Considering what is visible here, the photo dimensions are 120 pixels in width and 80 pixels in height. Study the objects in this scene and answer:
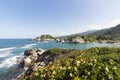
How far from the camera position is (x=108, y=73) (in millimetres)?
6312

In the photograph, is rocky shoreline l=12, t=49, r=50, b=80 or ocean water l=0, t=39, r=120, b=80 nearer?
rocky shoreline l=12, t=49, r=50, b=80

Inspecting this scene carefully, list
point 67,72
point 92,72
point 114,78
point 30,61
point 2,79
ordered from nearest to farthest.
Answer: point 114,78
point 92,72
point 67,72
point 2,79
point 30,61

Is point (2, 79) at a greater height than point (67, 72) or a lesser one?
lesser

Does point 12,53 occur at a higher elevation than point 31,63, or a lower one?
lower

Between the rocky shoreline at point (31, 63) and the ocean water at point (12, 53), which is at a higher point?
the rocky shoreline at point (31, 63)

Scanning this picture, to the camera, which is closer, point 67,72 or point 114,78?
point 114,78

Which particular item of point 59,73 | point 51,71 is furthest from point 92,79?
point 51,71

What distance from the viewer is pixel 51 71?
24.1ft

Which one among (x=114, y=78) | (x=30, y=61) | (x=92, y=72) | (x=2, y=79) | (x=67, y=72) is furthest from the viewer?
(x=30, y=61)

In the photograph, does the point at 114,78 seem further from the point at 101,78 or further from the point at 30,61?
the point at 30,61

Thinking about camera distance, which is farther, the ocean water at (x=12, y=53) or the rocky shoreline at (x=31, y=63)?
the ocean water at (x=12, y=53)

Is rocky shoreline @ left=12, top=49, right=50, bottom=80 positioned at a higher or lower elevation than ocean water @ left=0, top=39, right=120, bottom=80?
higher

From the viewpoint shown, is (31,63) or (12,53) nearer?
(31,63)

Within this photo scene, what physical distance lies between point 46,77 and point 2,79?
77.3 feet
